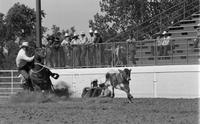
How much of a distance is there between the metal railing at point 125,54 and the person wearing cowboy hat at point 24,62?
16.4 feet

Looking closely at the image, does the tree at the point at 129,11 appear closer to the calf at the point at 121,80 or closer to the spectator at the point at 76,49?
the spectator at the point at 76,49

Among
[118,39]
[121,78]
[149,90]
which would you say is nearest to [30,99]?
[121,78]

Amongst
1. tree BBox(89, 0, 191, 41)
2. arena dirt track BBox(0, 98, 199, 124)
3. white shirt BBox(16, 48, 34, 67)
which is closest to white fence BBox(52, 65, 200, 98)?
white shirt BBox(16, 48, 34, 67)

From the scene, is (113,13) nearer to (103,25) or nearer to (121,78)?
(103,25)

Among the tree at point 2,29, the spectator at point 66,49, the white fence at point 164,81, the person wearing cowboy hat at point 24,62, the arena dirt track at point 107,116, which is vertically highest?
the tree at point 2,29

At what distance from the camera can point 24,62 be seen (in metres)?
18.6

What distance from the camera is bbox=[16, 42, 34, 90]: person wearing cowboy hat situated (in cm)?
1838

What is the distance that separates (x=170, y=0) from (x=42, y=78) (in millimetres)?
28467

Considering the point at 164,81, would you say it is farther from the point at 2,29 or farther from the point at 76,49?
the point at 2,29

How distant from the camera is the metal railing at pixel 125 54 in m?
20.8

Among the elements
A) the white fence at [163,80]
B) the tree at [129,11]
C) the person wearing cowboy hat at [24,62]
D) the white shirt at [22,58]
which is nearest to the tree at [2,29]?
the tree at [129,11]

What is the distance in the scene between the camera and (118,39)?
115 feet

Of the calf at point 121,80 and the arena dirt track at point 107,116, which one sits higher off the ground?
the calf at point 121,80

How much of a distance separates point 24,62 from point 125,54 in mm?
5370
